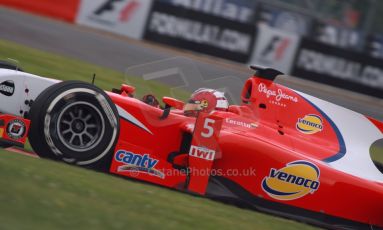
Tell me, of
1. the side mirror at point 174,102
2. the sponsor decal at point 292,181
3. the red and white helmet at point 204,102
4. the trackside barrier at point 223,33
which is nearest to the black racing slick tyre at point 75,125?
the side mirror at point 174,102

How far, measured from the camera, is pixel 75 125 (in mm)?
6016

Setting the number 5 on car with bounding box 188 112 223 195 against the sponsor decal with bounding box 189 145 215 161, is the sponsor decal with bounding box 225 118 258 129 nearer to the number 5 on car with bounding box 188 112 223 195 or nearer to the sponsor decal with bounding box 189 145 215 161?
Answer: the number 5 on car with bounding box 188 112 223 195

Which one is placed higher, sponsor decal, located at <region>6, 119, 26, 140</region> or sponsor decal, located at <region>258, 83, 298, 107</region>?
sponsor decal, located at <region>258, 83, 298, 107</region>

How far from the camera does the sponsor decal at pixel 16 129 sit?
19.2ft

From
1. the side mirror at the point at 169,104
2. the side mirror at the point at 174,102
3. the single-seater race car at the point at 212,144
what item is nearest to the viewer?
the single-seater race car at the point at 212,144

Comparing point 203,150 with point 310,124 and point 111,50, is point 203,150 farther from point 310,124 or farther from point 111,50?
point 111,50

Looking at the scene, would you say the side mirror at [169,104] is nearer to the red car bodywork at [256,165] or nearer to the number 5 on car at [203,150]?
the red car bodywork at [256,165]

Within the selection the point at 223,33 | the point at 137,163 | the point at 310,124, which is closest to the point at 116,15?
the point at 223,33

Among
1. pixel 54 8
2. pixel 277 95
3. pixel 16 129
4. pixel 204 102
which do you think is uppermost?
pixel 277 95

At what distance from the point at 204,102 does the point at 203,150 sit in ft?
2.01

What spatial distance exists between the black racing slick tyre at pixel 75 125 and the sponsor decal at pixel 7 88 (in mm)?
389

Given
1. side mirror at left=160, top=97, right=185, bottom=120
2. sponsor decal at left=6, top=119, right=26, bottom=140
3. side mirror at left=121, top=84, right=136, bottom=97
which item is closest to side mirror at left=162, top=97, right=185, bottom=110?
side mirror at left=160, top=97, right=185, bottom=120

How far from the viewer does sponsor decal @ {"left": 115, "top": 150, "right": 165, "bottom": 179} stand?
6.16 meters

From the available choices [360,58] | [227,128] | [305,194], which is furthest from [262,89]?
[360,58]
